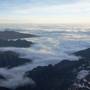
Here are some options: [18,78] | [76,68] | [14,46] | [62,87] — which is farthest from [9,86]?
[14,46]

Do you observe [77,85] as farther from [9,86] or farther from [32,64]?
[32,64]

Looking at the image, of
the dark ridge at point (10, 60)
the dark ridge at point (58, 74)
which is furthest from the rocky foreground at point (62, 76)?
the dark ridge at point (10, 60)

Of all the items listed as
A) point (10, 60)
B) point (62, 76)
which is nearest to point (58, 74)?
point (62, 76)

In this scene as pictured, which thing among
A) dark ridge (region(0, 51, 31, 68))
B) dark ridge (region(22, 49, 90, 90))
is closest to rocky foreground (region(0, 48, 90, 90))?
dark ridge (region(22, 49, 90, 90))

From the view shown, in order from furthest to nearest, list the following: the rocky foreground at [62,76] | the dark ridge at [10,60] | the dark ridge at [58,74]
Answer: the dark ridge at [10,60], the dark ridge at [58,74], the rocky foreground at [62,76]

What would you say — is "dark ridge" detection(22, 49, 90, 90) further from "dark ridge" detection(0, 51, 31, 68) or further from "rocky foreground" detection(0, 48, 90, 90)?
"dark ridge" detection(0, 51, 31, 68)

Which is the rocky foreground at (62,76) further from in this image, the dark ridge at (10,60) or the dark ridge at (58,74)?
the dark ridge at (10,60)
